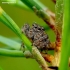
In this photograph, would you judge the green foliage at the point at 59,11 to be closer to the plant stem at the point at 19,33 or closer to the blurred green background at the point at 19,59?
the plant stem at the point at 19,33

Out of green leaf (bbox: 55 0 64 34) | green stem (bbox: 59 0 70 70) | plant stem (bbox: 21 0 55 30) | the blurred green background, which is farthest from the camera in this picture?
the blurred green background

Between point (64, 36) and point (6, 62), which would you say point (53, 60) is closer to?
point (64, 36)

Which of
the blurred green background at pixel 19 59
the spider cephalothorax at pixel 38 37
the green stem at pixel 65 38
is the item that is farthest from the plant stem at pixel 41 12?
the blurred green background at pixel 19 59

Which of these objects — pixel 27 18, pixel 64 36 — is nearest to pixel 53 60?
pixel 64 36

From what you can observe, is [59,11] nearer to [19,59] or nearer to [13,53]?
[13,53]

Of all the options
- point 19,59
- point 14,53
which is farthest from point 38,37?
point 19,59

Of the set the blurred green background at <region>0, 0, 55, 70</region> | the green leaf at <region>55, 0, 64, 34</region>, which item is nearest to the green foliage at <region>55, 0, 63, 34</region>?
the green leaf at <region>55, 0, 64, 34</region>

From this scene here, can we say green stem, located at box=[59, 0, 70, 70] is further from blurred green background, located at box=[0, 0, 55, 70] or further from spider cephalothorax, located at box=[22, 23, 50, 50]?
blurred green background, located at box=[0, 0, 55, 70]

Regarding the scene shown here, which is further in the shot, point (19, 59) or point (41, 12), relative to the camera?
point (19, 59)
